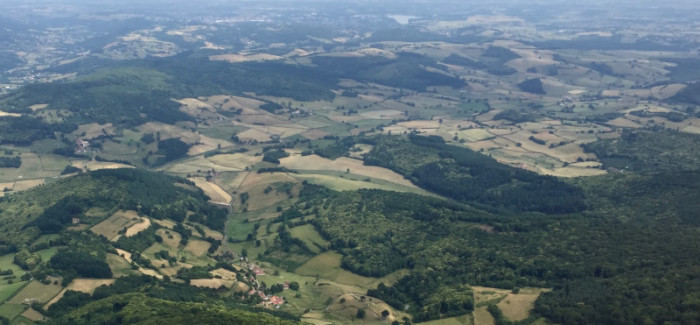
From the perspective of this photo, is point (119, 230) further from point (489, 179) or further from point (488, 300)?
point (489, 179)

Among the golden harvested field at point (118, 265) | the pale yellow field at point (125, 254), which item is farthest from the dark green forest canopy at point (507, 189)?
the golden harvested field at point (118, 265)

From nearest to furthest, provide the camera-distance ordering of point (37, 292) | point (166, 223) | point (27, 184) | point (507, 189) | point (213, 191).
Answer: point (37, 292)
point (166, 223)
point (507, 189)
point (213, 191)
point (27, 184)

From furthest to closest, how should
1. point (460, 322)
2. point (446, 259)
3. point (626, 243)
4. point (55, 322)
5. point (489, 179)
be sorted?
1. point (489, 179)
2. point (446, 259)
3. point (626, 243)
4. point (460, 322)
5. point (55, 322)

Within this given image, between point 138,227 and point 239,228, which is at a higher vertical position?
point 138,227

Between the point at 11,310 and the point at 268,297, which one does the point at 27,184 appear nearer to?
the point at 11,310

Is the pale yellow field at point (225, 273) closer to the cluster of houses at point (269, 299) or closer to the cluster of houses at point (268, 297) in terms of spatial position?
the cluster of houses at point (268, 297)

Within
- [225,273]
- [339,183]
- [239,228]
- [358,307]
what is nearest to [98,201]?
[239,228]

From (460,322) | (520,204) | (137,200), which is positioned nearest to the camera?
(460,322)

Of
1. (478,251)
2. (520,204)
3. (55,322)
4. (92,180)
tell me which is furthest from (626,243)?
(92,180)
